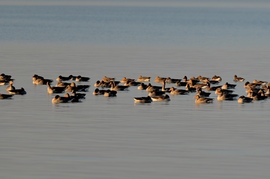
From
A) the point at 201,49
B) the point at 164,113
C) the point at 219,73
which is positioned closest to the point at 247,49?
the point at 201,49

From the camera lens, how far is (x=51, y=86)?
36.0m

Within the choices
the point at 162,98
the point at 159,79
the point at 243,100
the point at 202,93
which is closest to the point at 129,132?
the point at 162,98

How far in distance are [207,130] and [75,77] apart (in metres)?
12.6

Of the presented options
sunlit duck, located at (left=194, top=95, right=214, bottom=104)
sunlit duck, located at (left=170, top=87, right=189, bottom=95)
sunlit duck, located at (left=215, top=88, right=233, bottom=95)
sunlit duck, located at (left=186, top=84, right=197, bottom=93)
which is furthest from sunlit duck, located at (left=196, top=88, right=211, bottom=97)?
sunlit duck, located at (left=194, top=95, right=214, bottom=104)

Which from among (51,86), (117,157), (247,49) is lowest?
(117,157)

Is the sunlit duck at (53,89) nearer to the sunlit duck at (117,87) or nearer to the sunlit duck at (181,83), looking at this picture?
the sunlit duck at (117,87)

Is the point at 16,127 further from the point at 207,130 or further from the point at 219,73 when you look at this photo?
the point at 219,73

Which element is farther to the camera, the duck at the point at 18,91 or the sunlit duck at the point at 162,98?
the duck at the point at 18,91

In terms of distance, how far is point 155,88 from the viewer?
114 ft

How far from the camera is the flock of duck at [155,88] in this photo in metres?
32.6

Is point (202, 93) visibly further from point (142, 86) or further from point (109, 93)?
point (109, 93)

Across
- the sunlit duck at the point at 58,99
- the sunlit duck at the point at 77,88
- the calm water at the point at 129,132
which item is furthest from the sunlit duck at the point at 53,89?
the sunlit duck at the point at 58,99

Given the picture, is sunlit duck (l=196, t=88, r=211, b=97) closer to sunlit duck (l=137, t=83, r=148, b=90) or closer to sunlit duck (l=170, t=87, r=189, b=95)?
sunlit duck (l=170, t=87, r=189, b=95)

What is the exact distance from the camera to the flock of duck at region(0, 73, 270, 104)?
32.6 m
